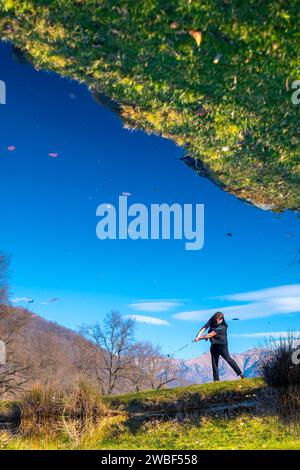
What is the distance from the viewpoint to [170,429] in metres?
10.1

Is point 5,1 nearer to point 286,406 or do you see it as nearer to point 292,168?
point 292,168

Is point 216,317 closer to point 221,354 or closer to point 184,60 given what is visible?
point 221,354

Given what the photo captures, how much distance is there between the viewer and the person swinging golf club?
1214 centimetres

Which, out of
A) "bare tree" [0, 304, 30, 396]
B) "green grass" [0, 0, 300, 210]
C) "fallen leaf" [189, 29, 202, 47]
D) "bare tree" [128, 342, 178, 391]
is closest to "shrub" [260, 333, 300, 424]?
"green grass" [0, 0, 300, 210]

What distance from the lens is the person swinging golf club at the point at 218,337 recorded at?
12.1 meters

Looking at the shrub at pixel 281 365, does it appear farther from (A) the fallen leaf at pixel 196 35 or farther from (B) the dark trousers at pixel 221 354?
(A) the fallen leaf at pixel 196 35

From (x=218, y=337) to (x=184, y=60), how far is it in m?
7.53

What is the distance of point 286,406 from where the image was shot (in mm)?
9391

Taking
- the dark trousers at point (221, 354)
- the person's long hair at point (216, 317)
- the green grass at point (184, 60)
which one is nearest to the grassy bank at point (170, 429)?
the dark trousers at point (221, 354)

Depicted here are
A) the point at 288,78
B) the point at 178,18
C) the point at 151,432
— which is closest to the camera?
the point at 178,18

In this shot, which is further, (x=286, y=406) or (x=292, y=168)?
(x=292, y=168)
